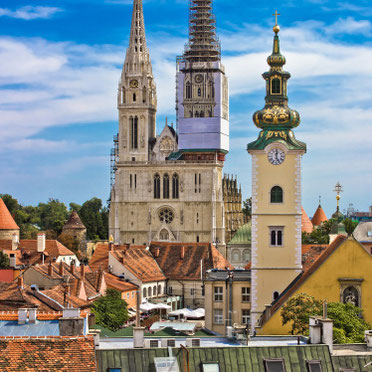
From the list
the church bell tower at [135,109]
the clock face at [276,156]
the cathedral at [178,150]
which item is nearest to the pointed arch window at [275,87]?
the clock face at [276,156]

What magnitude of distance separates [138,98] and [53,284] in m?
69.8

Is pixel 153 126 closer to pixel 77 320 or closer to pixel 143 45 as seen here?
pixel 143 45

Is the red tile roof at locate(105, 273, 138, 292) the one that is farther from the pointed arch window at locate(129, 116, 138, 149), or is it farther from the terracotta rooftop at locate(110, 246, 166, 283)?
the pointed arch window at locate(129, 116, 138, 149)

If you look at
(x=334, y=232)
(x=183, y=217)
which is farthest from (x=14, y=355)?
(x=183, y=217)

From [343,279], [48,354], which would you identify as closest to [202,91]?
[343,279]

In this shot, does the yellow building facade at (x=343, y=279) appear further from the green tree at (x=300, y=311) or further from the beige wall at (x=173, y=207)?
the beige wall at (x=173, y=207)

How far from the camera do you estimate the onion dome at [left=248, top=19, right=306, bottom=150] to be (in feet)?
159

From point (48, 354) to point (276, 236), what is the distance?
1078 inches

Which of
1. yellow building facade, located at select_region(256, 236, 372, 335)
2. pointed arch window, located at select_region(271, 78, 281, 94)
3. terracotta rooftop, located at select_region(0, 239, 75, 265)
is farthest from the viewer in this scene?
terracotta rooftop, located at select_region(0, 239, 75, 265)

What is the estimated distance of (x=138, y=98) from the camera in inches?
5133

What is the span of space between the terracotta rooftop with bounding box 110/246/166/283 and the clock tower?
33.7 m

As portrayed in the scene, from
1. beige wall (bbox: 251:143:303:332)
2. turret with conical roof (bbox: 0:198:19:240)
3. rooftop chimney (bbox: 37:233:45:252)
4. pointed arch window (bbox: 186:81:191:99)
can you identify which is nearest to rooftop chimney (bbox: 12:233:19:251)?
turret with conical roof (bbox: 0:198:19:240)

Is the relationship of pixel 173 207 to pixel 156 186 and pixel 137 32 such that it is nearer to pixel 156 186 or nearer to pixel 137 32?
pixel 156 186

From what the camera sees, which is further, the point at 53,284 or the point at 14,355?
the point at 53,284
